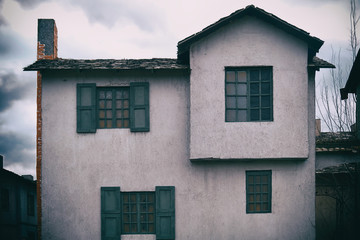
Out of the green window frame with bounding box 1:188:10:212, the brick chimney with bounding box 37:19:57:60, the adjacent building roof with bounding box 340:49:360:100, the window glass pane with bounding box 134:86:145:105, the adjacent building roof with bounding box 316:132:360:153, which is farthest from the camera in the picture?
the green window frame with bounding box 1:188:10:212

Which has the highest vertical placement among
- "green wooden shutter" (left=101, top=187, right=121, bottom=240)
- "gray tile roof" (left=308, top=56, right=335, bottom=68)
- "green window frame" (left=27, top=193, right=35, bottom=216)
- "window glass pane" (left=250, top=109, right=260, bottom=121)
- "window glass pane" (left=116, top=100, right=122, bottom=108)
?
"gray tile roof" (left=308, top=56, right=335, bottom=68)

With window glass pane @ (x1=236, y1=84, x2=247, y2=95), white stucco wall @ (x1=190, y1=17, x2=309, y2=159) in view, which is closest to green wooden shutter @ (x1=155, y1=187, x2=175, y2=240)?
white stucco wall @ (x1=190, y1=17, x2=309, y2=159)

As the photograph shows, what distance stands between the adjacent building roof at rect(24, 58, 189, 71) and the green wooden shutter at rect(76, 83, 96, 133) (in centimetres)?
71

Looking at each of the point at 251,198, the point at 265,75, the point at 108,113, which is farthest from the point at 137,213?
the point at 265,75

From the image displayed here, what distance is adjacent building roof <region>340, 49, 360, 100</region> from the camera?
15.8 metres

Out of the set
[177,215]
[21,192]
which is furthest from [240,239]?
[21,192]

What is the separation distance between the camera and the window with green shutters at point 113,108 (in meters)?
13.3

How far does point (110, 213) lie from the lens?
13.1m

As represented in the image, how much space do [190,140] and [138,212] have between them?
3093 mm

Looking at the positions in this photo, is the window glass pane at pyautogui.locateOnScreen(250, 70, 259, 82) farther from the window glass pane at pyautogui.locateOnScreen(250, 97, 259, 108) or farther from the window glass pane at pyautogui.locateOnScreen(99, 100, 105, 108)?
the window glass pane at pyautogui.locateOnScreen(99, 100, 105, 108)

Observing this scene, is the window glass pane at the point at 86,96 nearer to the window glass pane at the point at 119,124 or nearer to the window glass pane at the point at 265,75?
the window glass pane at the point at 119,124

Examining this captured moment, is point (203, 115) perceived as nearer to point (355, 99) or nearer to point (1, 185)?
point (355, 99)

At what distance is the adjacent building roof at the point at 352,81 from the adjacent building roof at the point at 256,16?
11.6ft

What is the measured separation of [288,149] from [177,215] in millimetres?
4379
